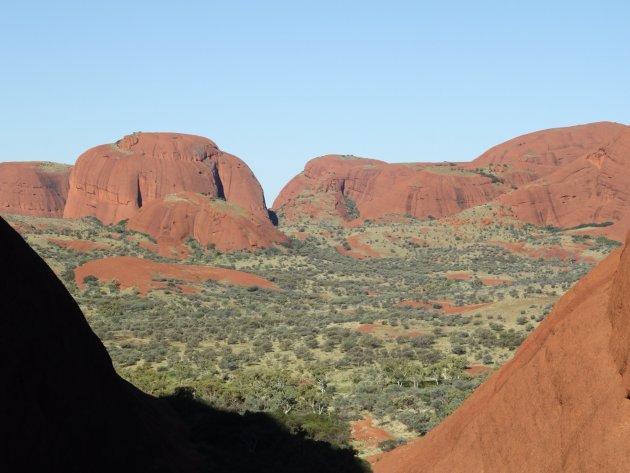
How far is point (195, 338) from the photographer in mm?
48438

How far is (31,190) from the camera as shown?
16350 centimetres

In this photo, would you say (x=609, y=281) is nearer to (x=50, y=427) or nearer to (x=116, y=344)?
(x=50, y=427)

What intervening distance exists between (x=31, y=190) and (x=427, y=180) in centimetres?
8803

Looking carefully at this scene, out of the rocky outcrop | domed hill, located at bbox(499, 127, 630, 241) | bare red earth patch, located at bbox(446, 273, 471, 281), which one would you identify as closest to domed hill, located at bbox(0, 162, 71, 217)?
the rocky outcrop

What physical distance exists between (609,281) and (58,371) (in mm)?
11158

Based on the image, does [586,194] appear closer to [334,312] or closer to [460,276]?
[460,276]

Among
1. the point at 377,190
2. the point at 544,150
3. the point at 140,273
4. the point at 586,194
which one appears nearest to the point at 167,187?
the point at 377,190

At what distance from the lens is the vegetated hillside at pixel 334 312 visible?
30.6 m

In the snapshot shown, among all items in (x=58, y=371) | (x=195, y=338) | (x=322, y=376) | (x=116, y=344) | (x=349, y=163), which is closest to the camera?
(x=58, y=371)

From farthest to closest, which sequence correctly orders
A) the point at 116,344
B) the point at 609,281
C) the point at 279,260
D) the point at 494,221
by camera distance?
the point at 494,221 < the point at 279,260 < the point at 116,344 < the point at 609,281

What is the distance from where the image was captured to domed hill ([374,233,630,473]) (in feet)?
35.4

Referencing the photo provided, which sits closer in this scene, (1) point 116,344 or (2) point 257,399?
(2) point 257,399

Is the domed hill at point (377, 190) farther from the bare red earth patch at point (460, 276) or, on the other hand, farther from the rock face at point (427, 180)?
the bare red earth patch at point (460, 276)

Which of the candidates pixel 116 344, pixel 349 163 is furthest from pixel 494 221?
pixel 116 344
